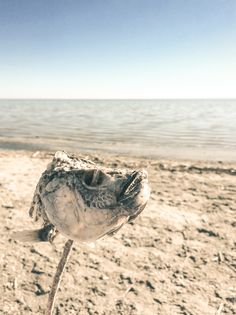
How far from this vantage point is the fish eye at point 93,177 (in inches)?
73.1

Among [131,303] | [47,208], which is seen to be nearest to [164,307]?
[131,303]

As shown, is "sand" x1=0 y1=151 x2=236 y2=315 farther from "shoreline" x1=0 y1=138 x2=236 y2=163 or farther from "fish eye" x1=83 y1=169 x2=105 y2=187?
"shoreline" x1=0 y1=138 x2=236 y2=163

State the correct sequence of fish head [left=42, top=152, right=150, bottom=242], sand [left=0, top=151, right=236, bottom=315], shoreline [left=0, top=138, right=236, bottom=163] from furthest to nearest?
shoreline [left=0, top=138, right=236, bottom=163] → sand [left=0, top=151, right=236, bottom=315] → fish head [left=42, top=152, right=150, bottom=242]

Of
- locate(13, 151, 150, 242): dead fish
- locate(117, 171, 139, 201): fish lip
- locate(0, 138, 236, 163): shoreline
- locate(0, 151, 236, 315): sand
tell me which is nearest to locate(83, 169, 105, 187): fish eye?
locate(13, 151, 150, 242): dead fish

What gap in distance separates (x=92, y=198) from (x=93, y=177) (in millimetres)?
124

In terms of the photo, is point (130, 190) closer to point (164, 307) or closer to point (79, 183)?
point (79, 183)

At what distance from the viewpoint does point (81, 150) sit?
1727cm

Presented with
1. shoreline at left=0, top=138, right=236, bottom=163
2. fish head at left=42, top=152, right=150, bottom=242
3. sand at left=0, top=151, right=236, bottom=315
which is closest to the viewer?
fish head at left=42, top=152, right=150, bottom=242

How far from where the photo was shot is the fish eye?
1856 millimetres

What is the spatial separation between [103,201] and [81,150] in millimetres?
15603

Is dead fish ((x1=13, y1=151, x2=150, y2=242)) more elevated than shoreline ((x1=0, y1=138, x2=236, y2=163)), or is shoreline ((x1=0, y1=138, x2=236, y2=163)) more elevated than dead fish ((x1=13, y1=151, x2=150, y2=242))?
dead fish ((x1=13, y1=151, x2=150, y2=242))

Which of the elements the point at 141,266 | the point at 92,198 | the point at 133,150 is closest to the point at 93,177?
the point at 92,198

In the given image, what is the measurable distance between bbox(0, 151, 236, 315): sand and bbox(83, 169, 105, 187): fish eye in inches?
121

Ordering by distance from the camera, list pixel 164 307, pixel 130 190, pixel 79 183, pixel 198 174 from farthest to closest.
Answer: pixel 198 174 → pixel 164 307 → pixel 79 183 → pixel 130 190
